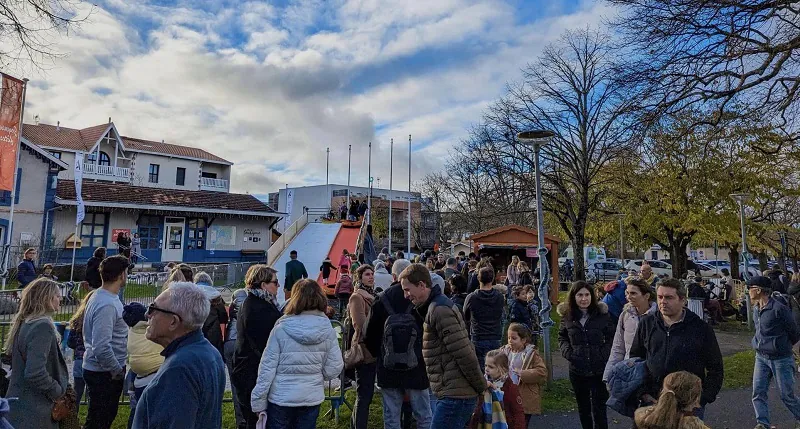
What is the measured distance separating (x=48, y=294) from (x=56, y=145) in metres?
39.0

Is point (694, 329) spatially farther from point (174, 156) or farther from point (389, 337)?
point (174, 156)

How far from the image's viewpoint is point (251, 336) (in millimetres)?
4363

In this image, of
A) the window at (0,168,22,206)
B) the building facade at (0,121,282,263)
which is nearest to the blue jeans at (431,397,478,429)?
the building facade at (0,121,282,263)

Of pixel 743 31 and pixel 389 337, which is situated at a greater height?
pixel 743 31

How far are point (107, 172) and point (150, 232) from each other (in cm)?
856

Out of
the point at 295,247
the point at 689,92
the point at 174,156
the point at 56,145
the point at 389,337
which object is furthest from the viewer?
the point at 174,156

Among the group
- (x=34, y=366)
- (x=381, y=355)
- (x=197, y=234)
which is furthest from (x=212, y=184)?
(x=381, y=355)

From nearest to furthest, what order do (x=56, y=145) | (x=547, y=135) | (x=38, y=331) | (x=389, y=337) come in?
(x=38, y=331) → (x=389, y=337) → (x=547, y=135) → (x=56, y=145)

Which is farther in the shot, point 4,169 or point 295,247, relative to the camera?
point 295,247

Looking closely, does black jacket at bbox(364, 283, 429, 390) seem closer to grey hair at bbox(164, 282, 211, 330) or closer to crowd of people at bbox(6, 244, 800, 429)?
crowd of people at bbox(6, 244, 800, 429)

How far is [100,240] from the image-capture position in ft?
93.7

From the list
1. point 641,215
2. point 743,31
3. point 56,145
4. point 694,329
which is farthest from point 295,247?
point 56,145

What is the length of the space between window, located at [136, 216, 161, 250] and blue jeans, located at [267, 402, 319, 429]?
3026 cm

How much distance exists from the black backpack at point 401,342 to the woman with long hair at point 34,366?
2592 mm
